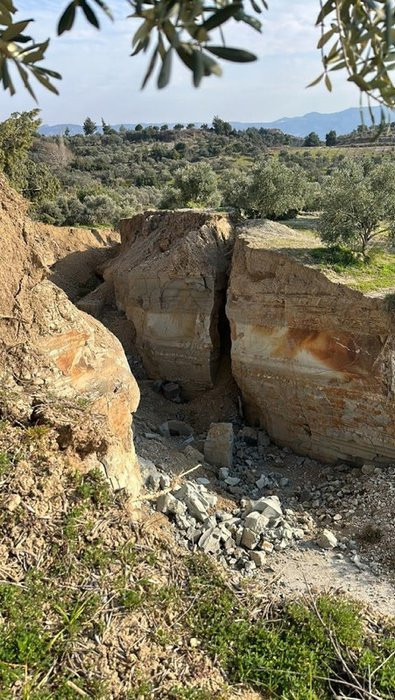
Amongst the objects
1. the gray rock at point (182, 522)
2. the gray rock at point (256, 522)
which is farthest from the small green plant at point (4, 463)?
the gray rock at point (256, 522)

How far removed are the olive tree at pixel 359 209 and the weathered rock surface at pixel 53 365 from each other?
584cm

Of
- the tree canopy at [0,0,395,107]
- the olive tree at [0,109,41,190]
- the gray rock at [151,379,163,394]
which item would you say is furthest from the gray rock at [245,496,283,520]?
the olive tree at [0,109,41,190]

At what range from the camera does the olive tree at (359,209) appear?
1067 centimetres

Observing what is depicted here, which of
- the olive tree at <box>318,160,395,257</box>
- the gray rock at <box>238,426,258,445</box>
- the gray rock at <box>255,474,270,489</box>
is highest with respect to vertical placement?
the olive tree at <box>318,160,395,257</box>

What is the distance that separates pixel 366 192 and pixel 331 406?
438cm

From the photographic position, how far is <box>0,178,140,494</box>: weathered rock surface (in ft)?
19.6

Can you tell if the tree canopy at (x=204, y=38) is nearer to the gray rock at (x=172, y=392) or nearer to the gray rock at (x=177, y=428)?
the gray rock at (x=177, y=428)

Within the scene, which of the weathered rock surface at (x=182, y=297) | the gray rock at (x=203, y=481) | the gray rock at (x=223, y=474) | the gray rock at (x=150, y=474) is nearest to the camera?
the gray rock at (x=150, y=474)

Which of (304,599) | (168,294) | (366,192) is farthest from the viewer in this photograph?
(168,294)

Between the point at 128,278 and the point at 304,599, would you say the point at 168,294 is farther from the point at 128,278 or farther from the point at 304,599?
the point at 304,599

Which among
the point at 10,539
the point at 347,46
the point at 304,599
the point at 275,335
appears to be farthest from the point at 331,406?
the point at 347,46

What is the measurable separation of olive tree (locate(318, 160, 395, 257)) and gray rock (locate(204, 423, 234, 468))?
14.4ft

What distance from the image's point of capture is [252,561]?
6914 mm

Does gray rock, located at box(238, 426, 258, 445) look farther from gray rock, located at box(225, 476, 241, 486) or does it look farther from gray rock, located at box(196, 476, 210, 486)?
gray rock, located at box(196, 476, 210, 486)
